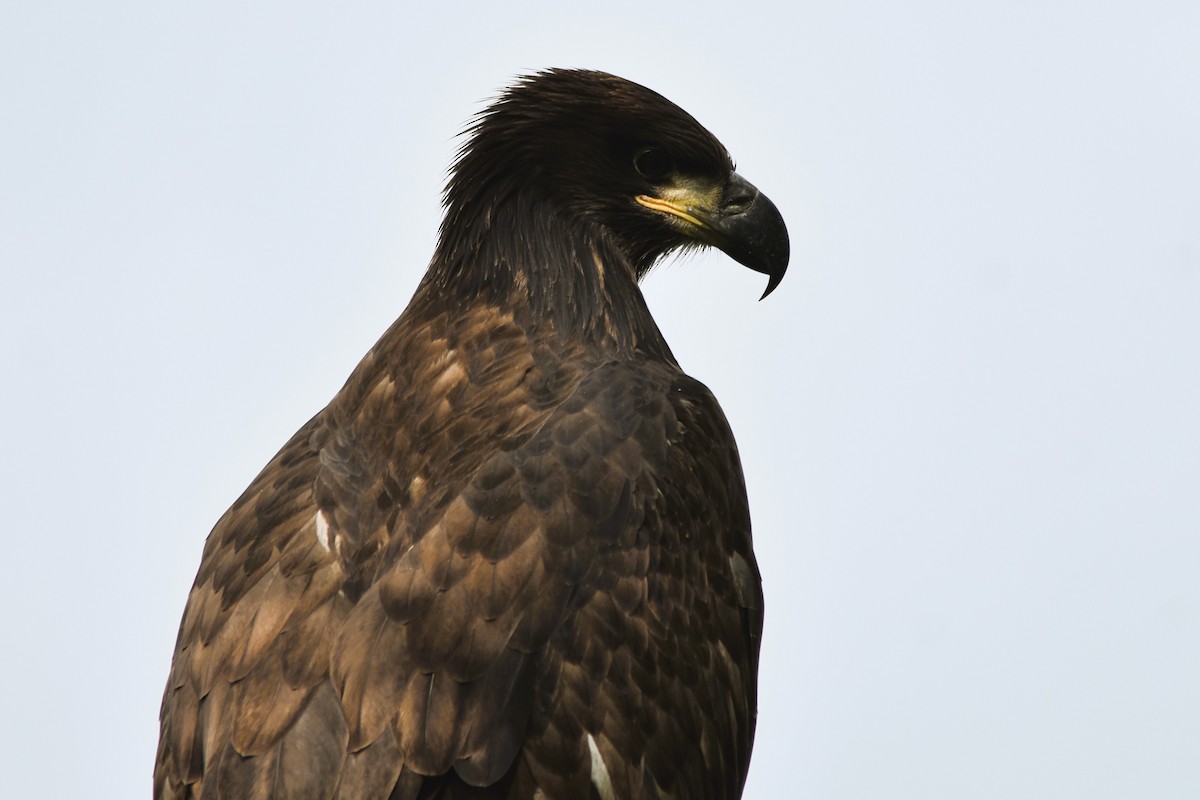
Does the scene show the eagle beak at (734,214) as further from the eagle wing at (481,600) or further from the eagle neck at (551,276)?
the eagle wing at (481,600)

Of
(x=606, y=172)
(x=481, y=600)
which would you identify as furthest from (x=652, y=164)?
(x=481, y=600)

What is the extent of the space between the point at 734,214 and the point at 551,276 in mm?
811

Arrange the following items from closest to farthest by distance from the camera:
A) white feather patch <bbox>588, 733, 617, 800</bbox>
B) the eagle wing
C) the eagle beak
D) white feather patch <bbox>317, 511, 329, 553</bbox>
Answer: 1. the eagle wing
2. white feather patch <bbox>588, 733, 617, 800</bbox>
3. white feather patch <bbox>317, 511, 329, 553</bbox>
4. the eagle beak

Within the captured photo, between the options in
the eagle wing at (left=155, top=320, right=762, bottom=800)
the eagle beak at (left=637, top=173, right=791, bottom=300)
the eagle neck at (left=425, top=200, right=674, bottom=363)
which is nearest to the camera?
the eagle wing at (left=155, top=320, right=762, bottom=800)

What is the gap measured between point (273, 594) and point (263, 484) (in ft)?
2.35

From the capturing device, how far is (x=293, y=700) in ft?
18.8

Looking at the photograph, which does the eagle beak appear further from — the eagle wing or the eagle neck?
the eagle wing

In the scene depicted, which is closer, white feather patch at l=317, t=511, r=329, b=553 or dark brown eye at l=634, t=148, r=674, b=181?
white feather patch at l=317, t=511, r=329, b=553

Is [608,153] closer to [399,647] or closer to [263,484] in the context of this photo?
[263,484]

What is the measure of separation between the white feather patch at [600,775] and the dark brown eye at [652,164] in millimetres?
2462

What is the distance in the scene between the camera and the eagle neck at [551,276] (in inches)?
282

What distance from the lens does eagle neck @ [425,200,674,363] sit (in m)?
7.16

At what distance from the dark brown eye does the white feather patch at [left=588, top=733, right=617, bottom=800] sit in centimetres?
246

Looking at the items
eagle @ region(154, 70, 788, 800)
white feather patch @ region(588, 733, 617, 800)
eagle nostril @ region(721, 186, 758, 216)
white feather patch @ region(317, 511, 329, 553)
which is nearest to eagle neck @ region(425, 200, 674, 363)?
eagle @ region(154, 70, 788, 800)
